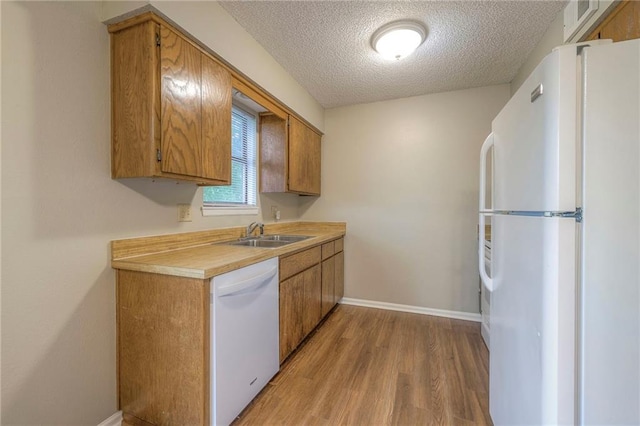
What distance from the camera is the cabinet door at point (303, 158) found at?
262 centimetres

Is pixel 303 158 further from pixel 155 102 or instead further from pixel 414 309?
pixel 414 309

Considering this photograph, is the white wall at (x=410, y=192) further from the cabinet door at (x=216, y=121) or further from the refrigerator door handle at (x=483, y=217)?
the cabinet door at (x=216, y=121)

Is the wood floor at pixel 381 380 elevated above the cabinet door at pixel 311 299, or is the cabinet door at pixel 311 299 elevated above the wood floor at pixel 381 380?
the cabinet door at pixel 311 299

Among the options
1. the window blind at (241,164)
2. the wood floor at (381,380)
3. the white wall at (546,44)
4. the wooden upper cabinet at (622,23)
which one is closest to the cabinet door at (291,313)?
the wood floor at (381,380)

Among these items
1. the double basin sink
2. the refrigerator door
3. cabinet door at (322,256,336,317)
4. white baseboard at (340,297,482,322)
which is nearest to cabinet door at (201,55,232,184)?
the double basin sink

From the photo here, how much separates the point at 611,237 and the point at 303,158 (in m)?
2.45

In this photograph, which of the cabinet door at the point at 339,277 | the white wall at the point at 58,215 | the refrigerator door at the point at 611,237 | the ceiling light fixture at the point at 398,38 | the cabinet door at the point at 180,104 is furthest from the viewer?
Result: the cabinet door at the point at 339,277

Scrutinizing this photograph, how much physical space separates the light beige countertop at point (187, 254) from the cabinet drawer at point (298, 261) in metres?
0.06

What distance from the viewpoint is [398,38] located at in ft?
6.00

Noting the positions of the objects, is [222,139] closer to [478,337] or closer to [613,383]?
[613,383]

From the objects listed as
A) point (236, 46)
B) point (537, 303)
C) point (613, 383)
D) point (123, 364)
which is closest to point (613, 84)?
point (537, 303)

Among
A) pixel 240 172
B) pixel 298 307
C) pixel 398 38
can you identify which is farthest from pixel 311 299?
pixel 398 38

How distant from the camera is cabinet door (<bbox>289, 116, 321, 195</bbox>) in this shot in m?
2.62

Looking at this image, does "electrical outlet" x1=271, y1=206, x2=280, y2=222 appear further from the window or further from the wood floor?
the wood floor
